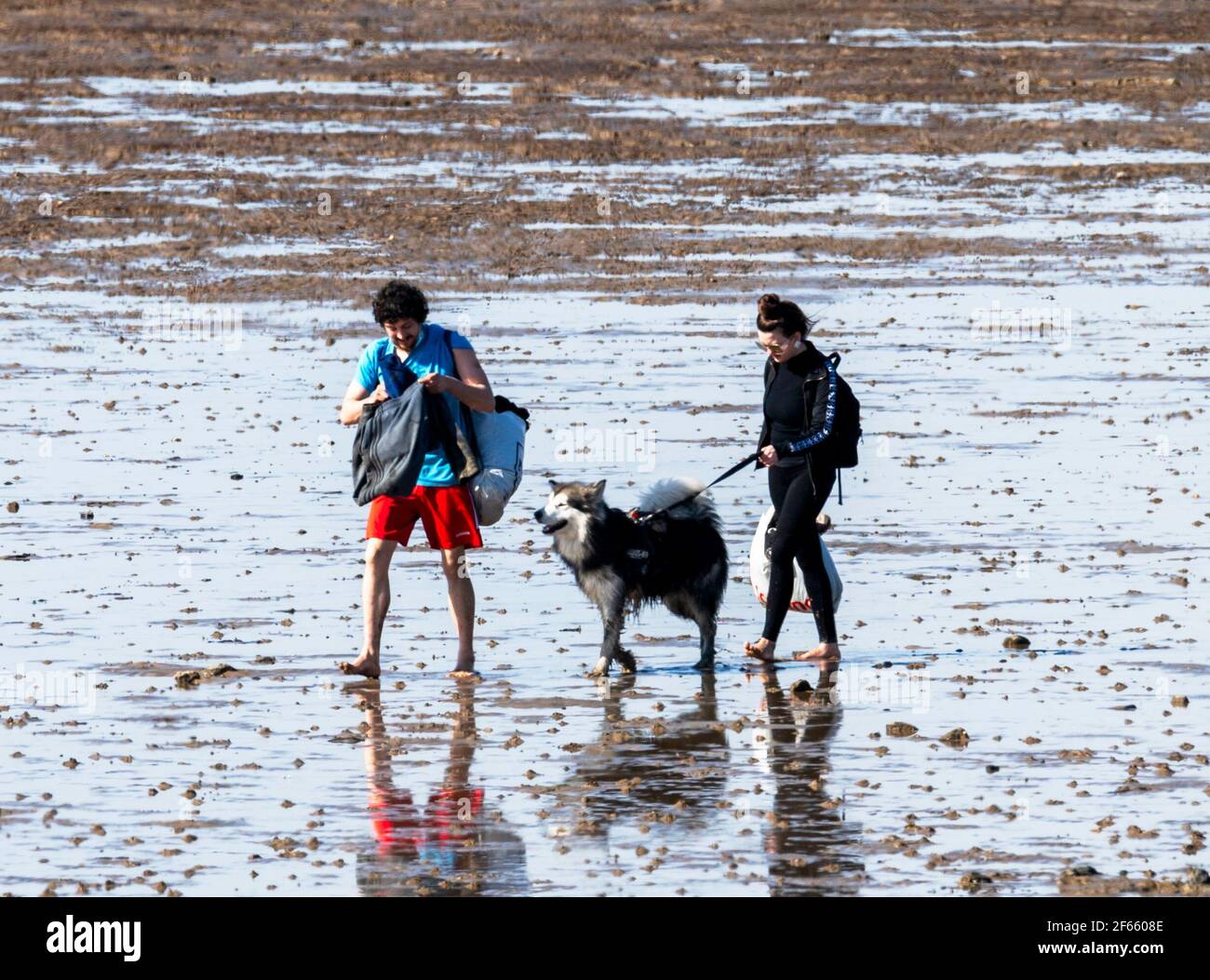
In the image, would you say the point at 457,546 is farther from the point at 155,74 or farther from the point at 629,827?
the point at 155,74

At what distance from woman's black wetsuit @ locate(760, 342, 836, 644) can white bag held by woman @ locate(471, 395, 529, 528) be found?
4.43ft

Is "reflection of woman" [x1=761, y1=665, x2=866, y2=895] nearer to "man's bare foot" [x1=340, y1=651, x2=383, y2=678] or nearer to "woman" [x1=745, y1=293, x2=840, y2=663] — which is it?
"woman" [x1=745, y1=293, x2=840, y2=663]

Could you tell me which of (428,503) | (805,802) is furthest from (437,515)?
(805,802)

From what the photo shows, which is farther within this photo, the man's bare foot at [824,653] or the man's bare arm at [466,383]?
the man's bare foot at [824,653]

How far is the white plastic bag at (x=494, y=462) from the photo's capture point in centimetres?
1184

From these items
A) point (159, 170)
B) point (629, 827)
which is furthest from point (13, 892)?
point (159, 170)

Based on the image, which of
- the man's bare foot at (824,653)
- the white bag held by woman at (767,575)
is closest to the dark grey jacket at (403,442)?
the white bag held by woman at (767,575)

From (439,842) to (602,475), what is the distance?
8.04 m

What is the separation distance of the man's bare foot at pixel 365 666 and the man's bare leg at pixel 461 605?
0.40 metres

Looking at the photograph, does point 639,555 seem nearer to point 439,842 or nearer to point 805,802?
point 805,802

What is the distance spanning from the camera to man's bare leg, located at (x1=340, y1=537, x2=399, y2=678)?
11.8m

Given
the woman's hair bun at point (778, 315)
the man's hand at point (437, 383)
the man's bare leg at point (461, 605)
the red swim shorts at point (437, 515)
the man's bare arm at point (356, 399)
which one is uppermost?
the woman's hair bun at point (778, 315)

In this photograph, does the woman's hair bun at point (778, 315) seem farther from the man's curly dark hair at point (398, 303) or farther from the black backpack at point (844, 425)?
the man's curly dark hair at point (398, 303)
